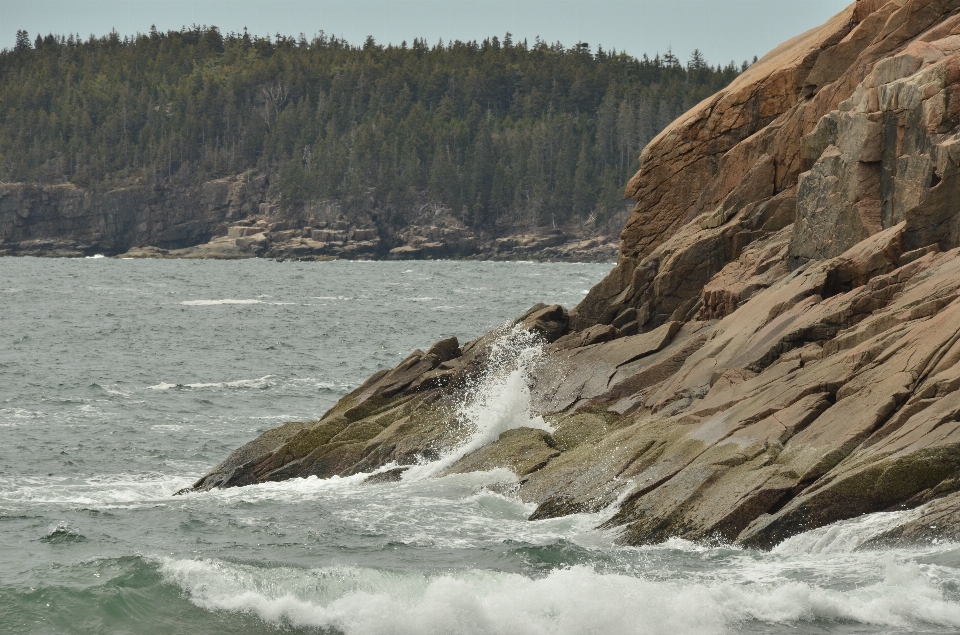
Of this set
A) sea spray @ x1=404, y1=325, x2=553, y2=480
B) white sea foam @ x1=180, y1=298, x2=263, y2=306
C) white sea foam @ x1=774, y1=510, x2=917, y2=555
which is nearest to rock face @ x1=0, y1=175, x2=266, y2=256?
white sea foam @ x1=180, y1=298, x2=263, y2=306

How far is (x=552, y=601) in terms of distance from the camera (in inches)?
568

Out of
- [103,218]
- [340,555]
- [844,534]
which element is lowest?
[340,555]

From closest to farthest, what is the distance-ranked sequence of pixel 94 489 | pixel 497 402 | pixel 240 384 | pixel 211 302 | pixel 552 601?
pixel 552 601
pixel 497 402
pixel 94 489
pixel 240 384
pixel 211 302

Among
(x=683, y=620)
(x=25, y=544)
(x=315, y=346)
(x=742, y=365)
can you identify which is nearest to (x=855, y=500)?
(x=683, y=620)

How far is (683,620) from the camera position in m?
13.7

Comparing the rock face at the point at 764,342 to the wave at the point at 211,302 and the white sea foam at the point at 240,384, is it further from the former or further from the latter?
the wave at the point at 211,302

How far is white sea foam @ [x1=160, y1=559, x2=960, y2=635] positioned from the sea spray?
24.1 ft

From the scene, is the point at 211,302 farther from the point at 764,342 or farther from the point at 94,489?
the point at 764,342

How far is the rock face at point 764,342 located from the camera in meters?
16.1

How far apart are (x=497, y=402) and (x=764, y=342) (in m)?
5.84

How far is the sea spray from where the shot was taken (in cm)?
2327

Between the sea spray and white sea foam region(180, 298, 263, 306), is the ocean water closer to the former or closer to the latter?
the sea spray

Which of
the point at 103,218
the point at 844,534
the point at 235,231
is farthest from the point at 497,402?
the point at 103,218

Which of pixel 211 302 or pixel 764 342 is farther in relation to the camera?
pixel 211 302
